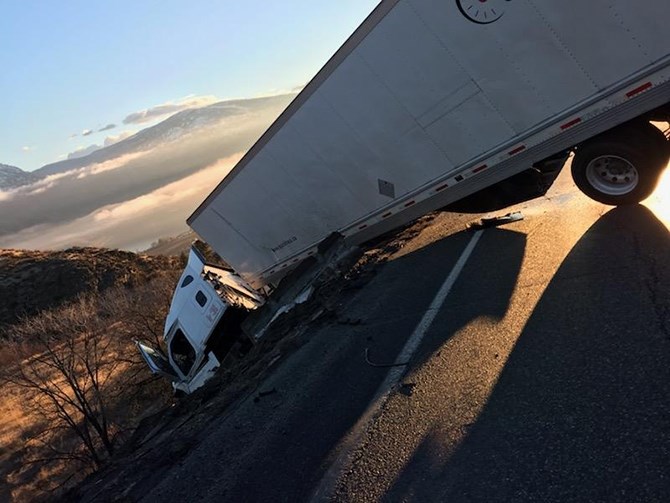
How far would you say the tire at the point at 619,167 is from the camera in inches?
277

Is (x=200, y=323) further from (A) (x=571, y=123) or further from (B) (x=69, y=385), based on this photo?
(B) (x=69, y=385)

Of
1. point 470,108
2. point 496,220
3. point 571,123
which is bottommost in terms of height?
point 496,220

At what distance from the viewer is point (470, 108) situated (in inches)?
299

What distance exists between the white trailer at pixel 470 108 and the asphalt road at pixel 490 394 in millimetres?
1210

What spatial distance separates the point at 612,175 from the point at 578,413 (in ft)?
16.1

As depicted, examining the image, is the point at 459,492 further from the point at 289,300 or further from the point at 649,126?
the point at 289,300

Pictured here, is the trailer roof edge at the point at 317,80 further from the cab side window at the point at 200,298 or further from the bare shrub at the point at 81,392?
the bare shrub at the point at 81,392

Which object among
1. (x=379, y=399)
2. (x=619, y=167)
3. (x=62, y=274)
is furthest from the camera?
(x=62, y=274)

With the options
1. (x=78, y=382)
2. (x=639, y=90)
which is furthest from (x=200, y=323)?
(x=78, y=382)

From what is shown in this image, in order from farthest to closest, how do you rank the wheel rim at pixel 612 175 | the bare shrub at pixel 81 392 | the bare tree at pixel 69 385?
1. the bare shrub at pixel 81 392
2. the bare tree at pixel 69 385
3. the wheel rim at pixel 612 175

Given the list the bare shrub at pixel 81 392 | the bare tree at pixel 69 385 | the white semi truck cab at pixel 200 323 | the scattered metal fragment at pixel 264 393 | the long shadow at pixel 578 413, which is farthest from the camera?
the bare shrub at pixel 81 392

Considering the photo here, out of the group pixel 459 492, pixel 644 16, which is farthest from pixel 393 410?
pixel 644 16

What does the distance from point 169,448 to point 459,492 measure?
3797mm

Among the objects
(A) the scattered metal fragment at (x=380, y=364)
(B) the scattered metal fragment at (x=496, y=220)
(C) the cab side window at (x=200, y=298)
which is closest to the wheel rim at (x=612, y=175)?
(B) the scattered metal fragment at (x=496, y=220)
